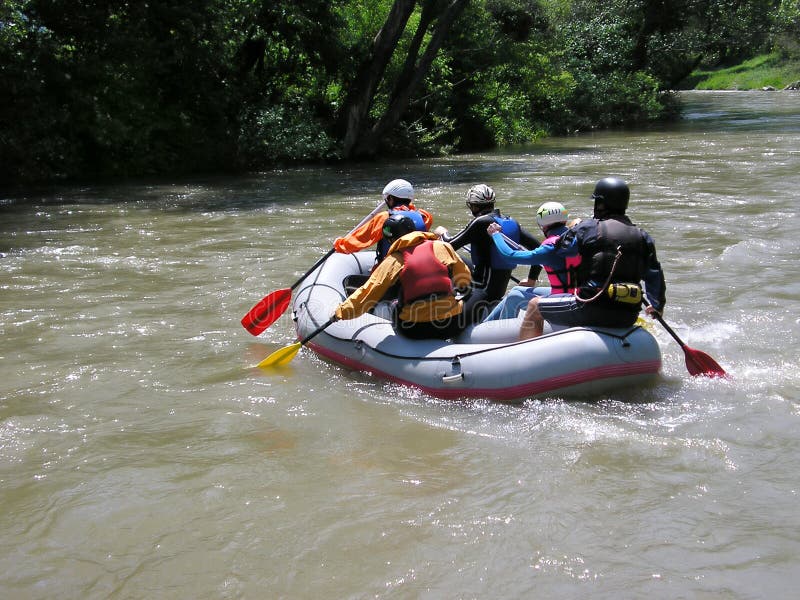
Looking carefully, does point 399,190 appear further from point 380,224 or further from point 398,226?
point 398,226

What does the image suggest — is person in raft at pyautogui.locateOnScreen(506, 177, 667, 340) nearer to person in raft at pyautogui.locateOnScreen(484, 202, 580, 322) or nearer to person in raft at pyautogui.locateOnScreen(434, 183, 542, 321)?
person in raft at pyautogui.locateOnScreen(484, 202, 580, 322)

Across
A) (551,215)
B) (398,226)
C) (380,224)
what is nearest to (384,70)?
(380,224)

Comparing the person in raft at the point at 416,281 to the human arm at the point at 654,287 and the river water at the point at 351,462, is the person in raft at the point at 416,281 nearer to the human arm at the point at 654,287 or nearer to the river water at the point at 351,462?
the river water at the point at 351,462

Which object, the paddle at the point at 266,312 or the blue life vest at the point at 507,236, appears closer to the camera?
the blue life vest at the point at 507,236

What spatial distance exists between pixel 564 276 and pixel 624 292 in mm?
604

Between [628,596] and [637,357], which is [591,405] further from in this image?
[628,596]

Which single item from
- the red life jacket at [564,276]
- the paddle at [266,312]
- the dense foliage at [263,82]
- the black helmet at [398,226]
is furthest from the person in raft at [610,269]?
the dense foliage at [263,82]

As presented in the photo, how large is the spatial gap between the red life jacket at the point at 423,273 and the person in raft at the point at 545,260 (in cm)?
45

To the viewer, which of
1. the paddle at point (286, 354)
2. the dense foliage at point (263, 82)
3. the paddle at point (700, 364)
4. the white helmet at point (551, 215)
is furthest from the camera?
the dense foliage at point (263, 82)

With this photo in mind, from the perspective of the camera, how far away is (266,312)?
20.5ft

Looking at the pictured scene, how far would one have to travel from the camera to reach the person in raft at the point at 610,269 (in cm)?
466

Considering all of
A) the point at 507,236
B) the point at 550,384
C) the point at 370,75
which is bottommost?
the point at 550,384

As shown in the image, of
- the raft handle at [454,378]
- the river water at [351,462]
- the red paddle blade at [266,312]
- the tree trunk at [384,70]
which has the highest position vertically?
the tree trunk at [384,70]

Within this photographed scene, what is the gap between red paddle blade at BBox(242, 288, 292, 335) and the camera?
6.17 meters
